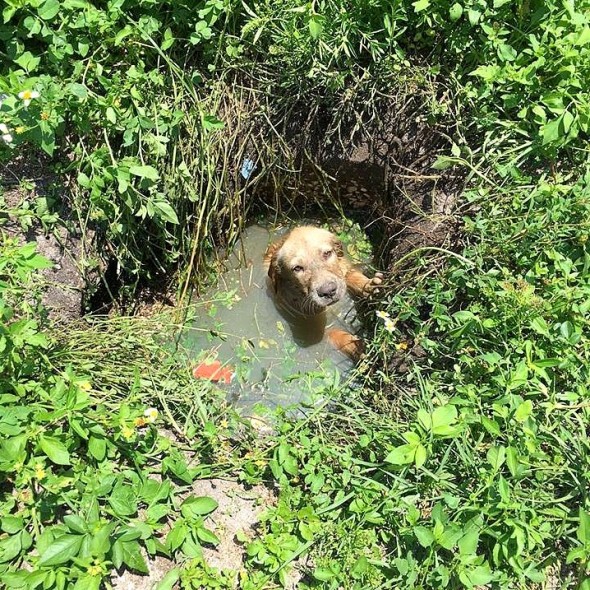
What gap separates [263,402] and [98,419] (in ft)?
5.46

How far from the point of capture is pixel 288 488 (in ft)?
8.73

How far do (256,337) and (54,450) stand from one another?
7.24ft

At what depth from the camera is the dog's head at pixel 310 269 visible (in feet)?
12.8

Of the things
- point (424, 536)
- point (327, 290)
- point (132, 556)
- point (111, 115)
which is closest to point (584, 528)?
point (424, 536)

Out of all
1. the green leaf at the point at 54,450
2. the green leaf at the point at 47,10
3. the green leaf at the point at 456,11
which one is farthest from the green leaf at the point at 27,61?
the green leaf at the point at 456,11

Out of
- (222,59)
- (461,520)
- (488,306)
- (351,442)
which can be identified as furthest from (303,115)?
(461,520)

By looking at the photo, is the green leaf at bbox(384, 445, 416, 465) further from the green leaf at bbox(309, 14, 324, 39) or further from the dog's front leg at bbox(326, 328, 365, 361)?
the green leaf at bbox(309, 14, 324, 39)

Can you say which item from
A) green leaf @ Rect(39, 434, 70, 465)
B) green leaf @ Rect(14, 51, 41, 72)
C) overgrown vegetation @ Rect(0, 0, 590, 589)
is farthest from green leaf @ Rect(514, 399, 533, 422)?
green leaf @ Rect(14, 51, 41, 72)

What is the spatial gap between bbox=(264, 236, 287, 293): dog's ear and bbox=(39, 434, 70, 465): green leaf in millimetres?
2206

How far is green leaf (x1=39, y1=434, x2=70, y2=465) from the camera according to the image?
234cm

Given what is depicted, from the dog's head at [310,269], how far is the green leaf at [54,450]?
1970 millimetres

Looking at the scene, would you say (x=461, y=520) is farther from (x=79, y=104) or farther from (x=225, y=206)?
(x=79, y=104)

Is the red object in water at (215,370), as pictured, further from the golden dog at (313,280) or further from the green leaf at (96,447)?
the green leaf at (96,447)

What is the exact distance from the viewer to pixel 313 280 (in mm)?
3939
